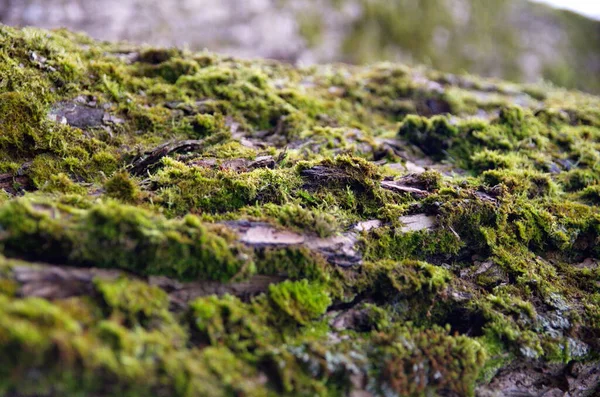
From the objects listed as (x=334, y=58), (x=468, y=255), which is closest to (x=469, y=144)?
(x=468, y=255)

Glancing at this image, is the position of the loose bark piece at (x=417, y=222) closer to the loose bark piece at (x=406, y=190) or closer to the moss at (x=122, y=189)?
the loose bark piece at (x=406, y=190)

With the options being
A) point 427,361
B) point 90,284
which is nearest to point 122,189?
point 90,284

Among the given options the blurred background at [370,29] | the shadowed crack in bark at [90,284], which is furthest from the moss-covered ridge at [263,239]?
the blurred background at [370,29]

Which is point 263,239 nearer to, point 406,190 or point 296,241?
point 296,241

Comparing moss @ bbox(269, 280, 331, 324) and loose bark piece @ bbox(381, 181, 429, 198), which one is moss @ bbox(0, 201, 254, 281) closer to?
moss @ bbox(269, 280, 331, 324)

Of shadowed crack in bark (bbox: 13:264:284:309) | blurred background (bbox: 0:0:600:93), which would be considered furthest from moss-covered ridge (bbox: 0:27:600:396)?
blurred background (bbox: 0:0:600:93)
